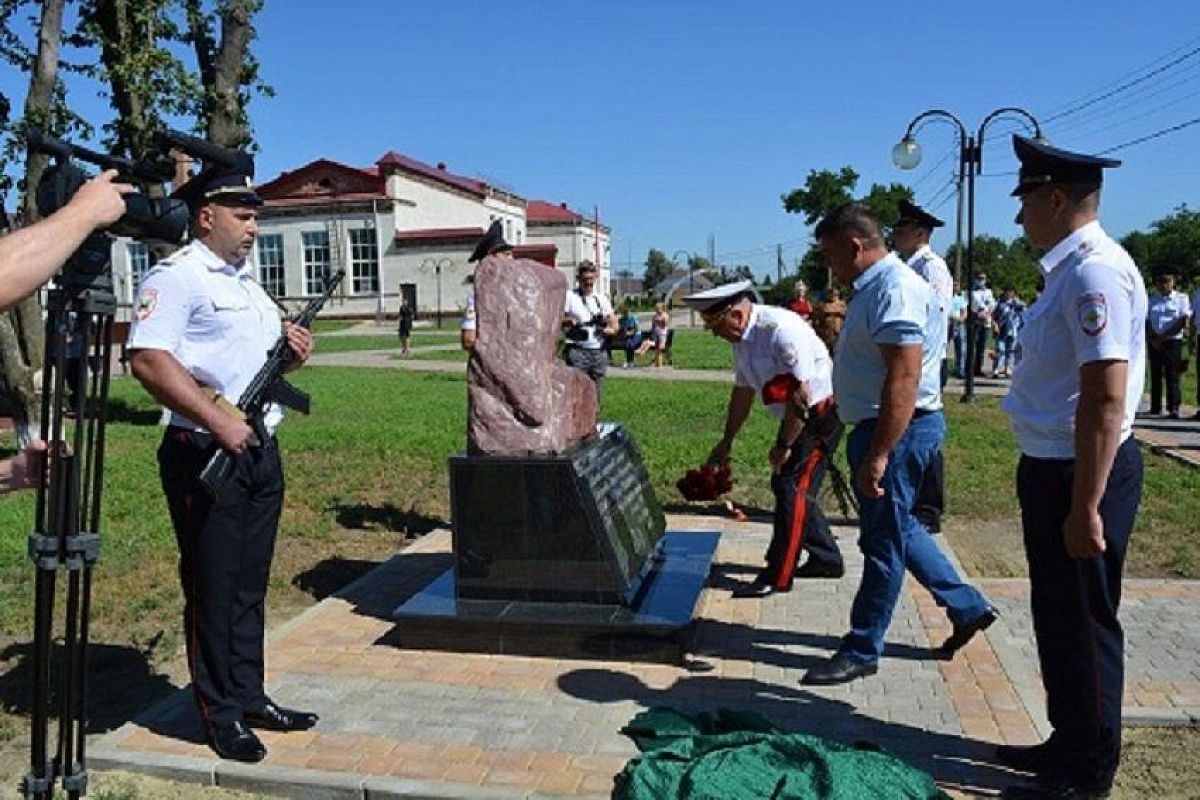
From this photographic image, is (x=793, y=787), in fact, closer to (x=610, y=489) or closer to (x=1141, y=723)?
(x=1141, y=723)

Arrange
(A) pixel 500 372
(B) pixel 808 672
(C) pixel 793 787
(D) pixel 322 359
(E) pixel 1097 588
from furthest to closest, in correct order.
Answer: (D) pixel 322 359
(A) pixel 500 372
(B) pixel 808 672
(E) pixel 1097 588
(C) pixel 793 787

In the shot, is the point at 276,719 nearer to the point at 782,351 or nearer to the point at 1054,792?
the point at 1054,792

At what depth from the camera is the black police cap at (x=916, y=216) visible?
7.18 m

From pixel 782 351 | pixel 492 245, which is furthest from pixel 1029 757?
pixel 492 245

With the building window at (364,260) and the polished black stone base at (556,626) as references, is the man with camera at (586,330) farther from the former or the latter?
the building window at (364,260)

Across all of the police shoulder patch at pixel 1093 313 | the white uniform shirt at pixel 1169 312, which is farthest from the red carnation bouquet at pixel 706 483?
the white uniform shirt at pixel 1169 312

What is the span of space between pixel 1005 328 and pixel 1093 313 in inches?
705

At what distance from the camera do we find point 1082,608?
343 cm

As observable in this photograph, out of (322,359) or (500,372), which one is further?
(322,359)

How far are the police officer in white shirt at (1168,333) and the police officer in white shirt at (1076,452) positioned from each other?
11.6m

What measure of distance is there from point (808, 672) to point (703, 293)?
208cm

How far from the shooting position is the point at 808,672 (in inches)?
183

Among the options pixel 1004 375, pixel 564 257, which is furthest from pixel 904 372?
pixel 564 257

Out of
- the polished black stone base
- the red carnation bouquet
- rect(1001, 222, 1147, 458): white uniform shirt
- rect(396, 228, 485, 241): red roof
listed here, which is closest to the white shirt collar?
rect(1001, 222, 1147, 458): white uniform shirt
